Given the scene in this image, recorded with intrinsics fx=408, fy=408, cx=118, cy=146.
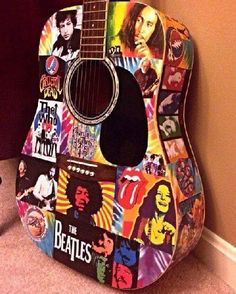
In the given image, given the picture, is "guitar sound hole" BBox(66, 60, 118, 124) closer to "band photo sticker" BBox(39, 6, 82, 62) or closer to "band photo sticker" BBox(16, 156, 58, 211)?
"band photo sticker" BBox(39, 6, 82, 62)

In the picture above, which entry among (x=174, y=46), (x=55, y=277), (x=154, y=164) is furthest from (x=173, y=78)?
(x=55, y=277)

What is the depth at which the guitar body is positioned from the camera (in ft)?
2.71

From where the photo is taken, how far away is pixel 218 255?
3.18 feet

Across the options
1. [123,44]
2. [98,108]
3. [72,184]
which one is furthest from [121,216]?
[123,44]

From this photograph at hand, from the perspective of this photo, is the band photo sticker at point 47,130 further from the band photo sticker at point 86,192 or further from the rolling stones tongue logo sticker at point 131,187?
the rolling stones tongue logo sticker at point 131,187

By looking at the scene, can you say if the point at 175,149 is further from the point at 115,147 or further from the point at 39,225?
the point at 39,225

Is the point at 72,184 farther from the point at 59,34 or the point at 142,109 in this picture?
the point at 59,34

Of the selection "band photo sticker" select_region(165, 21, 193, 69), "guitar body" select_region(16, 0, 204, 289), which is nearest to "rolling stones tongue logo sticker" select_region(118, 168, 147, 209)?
"guitar body" select_region(16, 0, 204, 289)

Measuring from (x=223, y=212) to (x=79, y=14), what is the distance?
0.57 meters

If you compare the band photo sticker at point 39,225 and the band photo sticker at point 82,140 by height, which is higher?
the band photo sticker at point 82,140

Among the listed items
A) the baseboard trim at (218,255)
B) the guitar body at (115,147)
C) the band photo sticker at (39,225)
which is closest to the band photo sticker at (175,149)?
the guitar body at (115,147)

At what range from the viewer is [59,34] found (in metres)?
0.97

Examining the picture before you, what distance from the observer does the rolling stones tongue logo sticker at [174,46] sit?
32.6 inches

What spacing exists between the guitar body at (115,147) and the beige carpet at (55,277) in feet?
0.10
